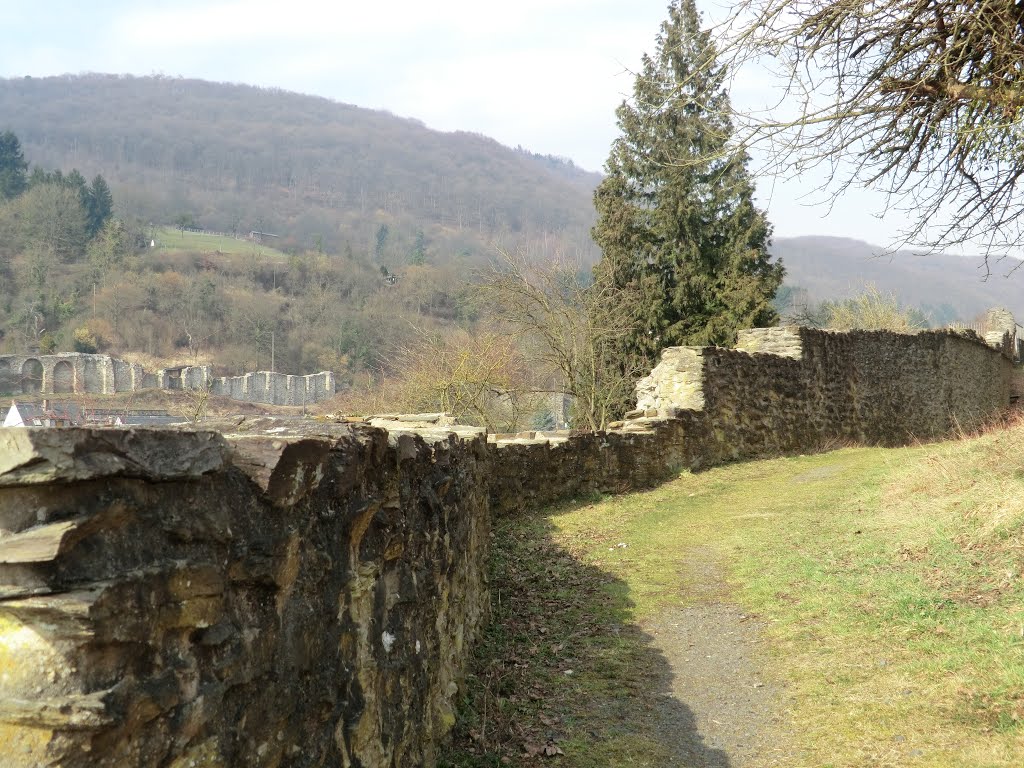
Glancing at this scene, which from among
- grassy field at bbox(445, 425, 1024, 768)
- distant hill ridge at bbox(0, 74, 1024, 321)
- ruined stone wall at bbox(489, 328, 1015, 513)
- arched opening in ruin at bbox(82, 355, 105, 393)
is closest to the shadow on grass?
grassy field at bbox(445, 425, 1024, 768)

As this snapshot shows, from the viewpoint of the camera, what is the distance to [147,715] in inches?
74.4

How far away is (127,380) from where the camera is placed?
5444 cm

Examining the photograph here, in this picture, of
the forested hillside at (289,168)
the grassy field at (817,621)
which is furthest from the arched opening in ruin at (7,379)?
the forested hillside at (289,168)

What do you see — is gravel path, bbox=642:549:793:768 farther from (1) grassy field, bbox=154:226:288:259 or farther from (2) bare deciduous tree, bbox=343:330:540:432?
(1) grassy field, bbox=154:226:288:259

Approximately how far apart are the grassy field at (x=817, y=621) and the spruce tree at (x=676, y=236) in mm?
15428

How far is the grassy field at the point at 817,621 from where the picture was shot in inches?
177

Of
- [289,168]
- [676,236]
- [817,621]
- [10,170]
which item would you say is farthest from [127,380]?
[289,168]

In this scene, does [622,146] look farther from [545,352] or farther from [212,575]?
[212,575]

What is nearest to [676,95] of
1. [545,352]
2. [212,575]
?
[212,575]

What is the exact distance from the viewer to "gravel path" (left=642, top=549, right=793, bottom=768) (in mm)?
4559

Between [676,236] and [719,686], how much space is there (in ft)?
75.3

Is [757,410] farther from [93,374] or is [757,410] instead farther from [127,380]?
[93,374]

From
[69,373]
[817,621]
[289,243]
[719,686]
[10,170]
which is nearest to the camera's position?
[719,686]

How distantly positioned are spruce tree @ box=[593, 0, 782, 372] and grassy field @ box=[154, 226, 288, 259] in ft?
230
